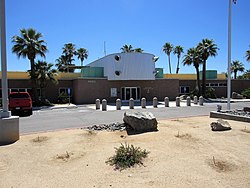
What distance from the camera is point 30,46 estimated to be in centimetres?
2370

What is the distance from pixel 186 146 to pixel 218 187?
268 cm

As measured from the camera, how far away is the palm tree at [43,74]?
82.1ft

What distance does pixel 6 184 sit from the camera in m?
4.75

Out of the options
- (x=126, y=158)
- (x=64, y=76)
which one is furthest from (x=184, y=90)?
(x=126, y=158)

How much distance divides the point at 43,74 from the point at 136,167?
22.5 m

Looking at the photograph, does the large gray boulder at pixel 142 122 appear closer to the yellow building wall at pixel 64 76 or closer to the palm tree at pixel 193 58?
the yellow building wall at pixel 64 76

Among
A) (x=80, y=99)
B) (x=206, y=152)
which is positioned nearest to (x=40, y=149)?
(x=206, y=152)

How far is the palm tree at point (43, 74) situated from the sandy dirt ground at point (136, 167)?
58.7 ft

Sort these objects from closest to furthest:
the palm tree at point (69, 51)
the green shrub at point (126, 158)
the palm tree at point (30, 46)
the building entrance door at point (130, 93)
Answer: the green shrub at point (126, 158) < the palm tree at point (30, 46) < the building entrance door at point (130, 93) < the palm tree at point (69, 51)

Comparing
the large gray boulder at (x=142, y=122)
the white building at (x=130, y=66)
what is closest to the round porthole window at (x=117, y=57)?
the white building at (x=130, y=66)

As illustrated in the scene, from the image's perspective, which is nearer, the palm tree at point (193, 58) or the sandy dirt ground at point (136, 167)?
the sandy dirt ground at point (136, 167)

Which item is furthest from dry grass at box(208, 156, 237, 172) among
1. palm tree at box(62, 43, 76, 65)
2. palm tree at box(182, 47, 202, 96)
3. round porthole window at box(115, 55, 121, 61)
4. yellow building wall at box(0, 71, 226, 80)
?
palm tree at box(62, 43, 76, 65)

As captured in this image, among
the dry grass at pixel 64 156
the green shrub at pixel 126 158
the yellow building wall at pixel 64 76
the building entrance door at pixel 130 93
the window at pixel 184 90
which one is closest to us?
the green shrub at pixel 126 158

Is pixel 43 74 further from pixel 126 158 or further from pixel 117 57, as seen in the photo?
pixel 126 158
